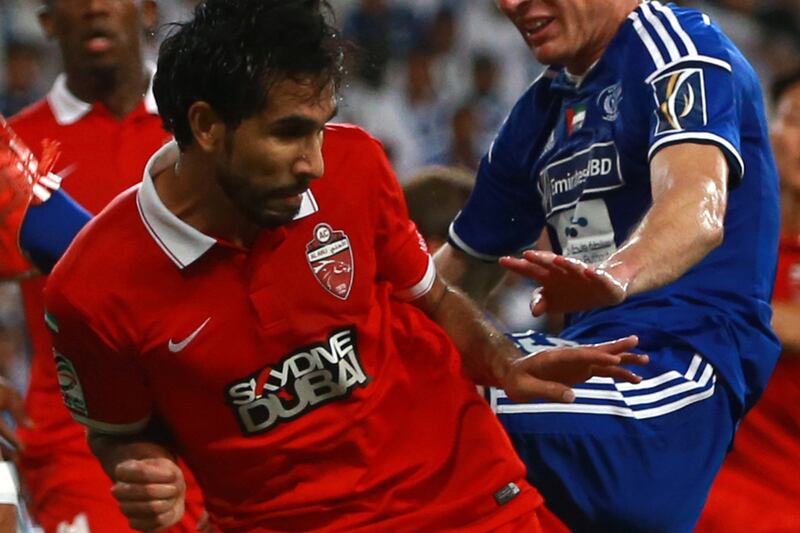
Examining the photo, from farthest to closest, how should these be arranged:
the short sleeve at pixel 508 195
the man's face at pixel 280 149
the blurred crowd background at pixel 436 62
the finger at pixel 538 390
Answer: the blurred crowd background at pixel 436 62
the short sleeve at pixel 508 195
the finger at pixel 538 390
the man's face at pixel 280 149

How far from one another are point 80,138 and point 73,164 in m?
0.09

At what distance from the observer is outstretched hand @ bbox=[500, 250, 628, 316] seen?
2.66m

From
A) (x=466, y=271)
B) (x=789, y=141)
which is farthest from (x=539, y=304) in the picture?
(x=789, y=141)

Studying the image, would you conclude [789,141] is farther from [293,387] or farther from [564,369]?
[293,387]

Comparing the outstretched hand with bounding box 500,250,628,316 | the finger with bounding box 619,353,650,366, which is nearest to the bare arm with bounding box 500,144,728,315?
the outstretched hand with bounding box 500,250,628,316

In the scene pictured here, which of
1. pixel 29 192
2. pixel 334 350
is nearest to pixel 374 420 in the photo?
pixel 334 350

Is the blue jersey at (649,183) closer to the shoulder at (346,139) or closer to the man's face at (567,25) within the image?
the man's face at (567,25)

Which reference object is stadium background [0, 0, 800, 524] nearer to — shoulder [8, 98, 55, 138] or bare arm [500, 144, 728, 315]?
shoulder [8, 98, 55, 138]

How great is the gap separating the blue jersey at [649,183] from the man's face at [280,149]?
77 centimetres

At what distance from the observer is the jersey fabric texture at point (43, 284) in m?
4.27

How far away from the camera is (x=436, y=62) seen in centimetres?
1050

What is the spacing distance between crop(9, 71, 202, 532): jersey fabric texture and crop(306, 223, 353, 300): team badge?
146 centimetres

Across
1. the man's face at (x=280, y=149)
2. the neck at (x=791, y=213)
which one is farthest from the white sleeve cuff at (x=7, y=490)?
the neck at (x=791, y=213)

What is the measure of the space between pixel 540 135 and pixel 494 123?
6394 mm
